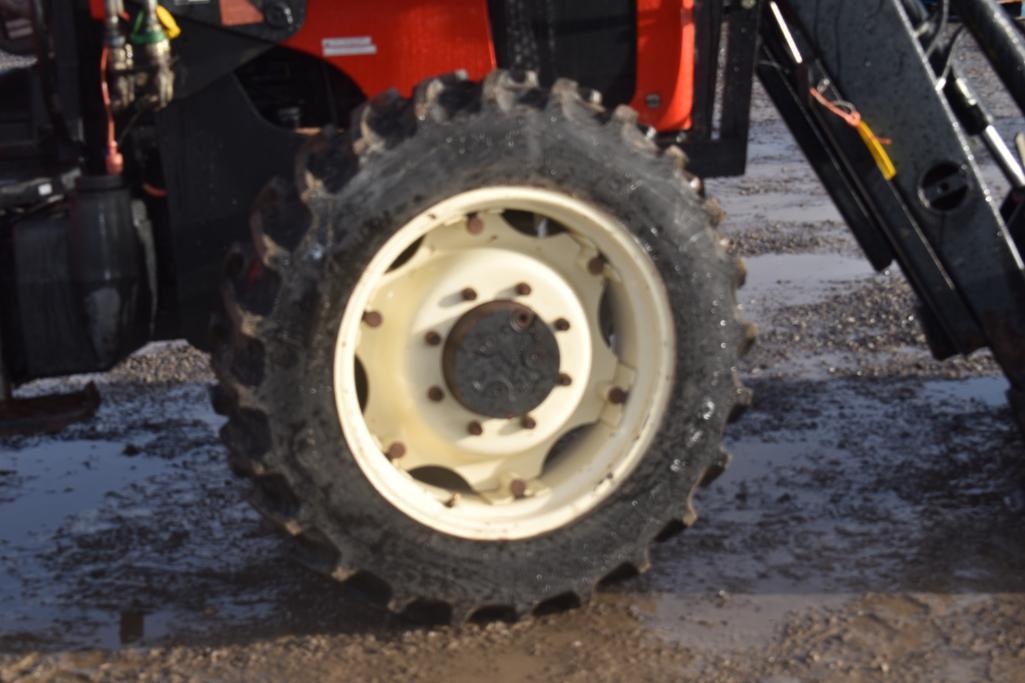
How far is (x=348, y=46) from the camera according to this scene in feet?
13.7

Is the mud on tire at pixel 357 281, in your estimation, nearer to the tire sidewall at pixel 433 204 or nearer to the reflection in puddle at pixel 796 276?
the tire sidewall at pixel 433 204

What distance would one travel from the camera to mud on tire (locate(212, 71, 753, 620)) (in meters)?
3.77

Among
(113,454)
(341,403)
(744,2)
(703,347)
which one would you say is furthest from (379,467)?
(113,454)

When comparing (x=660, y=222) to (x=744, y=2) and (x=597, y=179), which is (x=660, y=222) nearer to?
(x=597, y=179)

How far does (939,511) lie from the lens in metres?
4.85

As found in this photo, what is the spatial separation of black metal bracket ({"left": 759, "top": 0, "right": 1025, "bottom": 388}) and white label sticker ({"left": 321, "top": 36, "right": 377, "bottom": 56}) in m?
1.15

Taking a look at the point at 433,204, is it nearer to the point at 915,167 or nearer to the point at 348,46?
the point at 348,46

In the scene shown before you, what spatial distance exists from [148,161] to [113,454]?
1605 millimetres

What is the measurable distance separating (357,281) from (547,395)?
57 cm

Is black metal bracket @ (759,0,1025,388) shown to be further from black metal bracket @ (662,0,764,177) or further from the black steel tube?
the black steel tube

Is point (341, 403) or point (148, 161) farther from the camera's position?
point (148, 161)

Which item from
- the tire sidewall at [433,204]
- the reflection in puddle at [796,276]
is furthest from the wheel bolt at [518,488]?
the reflection in puddle at [796,276]

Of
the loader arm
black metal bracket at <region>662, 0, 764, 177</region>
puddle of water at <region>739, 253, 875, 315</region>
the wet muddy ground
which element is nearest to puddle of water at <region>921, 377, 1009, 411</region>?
the wet muddy ground

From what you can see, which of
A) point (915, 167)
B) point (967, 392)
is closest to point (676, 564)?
point (915, 167)
